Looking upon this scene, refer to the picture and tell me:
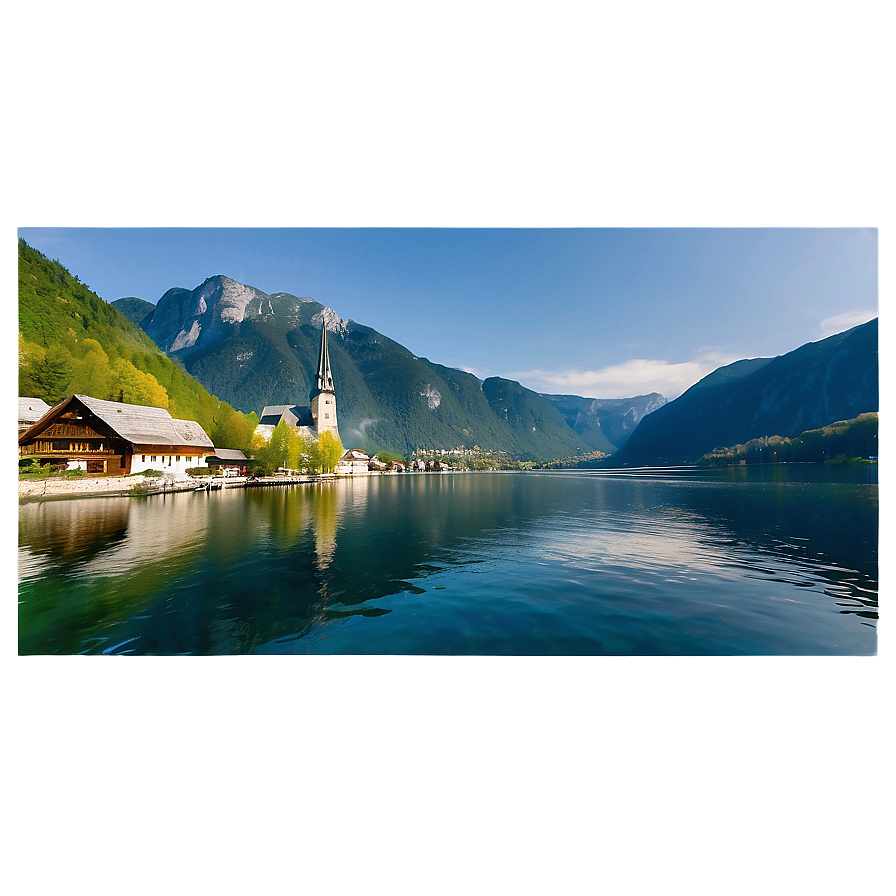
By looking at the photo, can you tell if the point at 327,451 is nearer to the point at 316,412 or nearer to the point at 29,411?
the point at 316,412

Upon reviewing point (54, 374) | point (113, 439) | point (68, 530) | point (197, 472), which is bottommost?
Answer: point (68, 530)

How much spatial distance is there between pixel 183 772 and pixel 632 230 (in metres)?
5.39

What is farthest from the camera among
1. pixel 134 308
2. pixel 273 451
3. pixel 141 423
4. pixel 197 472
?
pixel 273 451

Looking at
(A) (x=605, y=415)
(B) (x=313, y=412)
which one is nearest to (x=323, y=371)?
(B) (x=313, y=412)

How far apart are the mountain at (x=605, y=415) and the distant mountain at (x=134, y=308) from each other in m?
4.83

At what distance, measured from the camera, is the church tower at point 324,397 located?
6.64 metres

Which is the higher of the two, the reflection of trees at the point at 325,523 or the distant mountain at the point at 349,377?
the distant mountain at the point at 349,377

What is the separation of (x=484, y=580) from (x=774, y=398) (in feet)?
12.1

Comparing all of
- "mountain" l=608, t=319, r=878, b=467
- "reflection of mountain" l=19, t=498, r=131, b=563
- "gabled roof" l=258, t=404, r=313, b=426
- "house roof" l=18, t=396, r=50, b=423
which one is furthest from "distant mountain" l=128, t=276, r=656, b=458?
"reflection of mountain" l=19, t=498, r=131, b=563

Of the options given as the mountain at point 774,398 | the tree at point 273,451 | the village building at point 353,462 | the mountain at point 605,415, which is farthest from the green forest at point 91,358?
the mountain at point 774,398

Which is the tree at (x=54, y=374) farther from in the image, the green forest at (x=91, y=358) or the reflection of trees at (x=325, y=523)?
the reflection of trees at (x=325, y=523)

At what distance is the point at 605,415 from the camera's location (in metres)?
6.80

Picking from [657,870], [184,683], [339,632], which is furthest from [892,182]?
[184,683]

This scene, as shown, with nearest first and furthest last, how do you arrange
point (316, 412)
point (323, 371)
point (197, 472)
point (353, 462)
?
point (197, 472) < point (323, 371) < point (316, 412) < point (353, 462)
